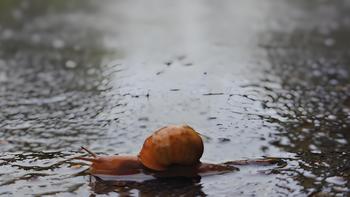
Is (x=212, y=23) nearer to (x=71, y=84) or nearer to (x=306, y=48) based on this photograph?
(x=306, y=48)

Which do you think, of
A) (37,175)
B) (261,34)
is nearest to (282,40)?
(261,34)

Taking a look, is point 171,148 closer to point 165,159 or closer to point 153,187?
point 165,159

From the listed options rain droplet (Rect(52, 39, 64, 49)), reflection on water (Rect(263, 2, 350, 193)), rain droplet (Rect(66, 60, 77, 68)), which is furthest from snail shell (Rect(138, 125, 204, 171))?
rain droplet (Rect(52, 39, 64, 49))

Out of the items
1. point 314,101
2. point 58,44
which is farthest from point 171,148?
point 58,44

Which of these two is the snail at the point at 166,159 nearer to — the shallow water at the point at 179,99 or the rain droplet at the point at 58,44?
the shallow water at the point at 179,99

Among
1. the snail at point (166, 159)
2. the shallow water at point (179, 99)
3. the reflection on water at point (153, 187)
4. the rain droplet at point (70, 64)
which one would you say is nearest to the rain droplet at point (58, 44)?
the shallow water at point (179, 99)

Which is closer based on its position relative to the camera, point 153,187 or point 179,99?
point 153,187

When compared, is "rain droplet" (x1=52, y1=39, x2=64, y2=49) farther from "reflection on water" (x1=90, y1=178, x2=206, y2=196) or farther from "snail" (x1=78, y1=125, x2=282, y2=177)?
"reflection on water" (x1=90, y1=178, x2=206, y2=196)
